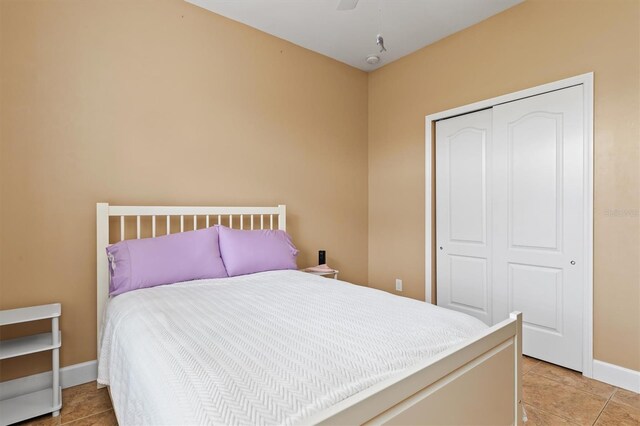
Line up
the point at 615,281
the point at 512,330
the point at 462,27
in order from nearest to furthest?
the point at 512,330, the point at 615,281, the point at 462,27

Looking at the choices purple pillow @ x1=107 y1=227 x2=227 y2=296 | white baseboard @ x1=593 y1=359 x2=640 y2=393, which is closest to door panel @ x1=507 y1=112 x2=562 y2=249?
white baseboard @ x1=593 y1=359 x2=640 y2=393

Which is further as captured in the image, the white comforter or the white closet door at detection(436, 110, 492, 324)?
the white closet door at detection(436, 110, 492, 324)

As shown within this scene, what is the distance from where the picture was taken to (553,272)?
2.47 meters

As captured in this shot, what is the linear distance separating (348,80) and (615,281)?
9.73 feet

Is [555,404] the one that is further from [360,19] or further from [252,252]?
[360,19]

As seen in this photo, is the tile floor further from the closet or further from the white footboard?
the white footboard

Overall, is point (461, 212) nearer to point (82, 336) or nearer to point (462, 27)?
point (462, 27)

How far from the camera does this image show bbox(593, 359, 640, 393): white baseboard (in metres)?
2.09

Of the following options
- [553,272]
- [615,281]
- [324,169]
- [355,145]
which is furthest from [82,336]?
[615,281]

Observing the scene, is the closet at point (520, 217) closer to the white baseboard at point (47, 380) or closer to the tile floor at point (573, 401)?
the tile floor at point (573, 401)

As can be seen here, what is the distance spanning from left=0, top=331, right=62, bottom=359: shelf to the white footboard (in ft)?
6.08

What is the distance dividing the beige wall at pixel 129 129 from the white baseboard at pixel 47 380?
48 mm

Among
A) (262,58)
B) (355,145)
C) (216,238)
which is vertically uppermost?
(262,58)

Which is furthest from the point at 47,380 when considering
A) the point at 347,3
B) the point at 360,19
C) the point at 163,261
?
the point at 360,19
